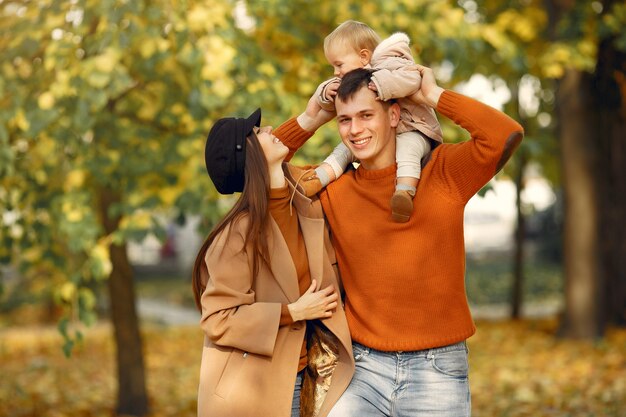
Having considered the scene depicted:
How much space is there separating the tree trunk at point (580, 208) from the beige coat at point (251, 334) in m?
7.96

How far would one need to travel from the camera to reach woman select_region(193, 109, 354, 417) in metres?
3.16

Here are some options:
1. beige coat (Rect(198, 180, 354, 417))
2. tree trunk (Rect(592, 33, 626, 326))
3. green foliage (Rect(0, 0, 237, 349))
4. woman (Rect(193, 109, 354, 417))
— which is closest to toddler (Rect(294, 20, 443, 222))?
woman (Rect(193, 109, 354, 417))

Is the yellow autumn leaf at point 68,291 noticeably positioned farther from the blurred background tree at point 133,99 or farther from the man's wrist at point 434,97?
the man's wrist at point 434,97

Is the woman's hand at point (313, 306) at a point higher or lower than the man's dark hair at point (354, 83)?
lower

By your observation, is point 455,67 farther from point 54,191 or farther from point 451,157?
point 451,157

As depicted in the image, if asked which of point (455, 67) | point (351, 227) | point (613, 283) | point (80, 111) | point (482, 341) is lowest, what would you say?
point (482, 341)

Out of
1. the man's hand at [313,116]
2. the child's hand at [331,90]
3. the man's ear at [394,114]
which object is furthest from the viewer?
the man's hand at [313,116]

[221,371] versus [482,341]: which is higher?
[221,371]

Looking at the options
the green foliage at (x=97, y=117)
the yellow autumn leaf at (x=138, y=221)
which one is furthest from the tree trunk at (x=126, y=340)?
the yellow autumn leaf at (x=138, y=221)

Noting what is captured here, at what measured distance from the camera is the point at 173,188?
20.5ft

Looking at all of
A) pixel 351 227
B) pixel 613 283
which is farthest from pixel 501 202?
pixel 351 227

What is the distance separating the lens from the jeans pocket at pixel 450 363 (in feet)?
10.7

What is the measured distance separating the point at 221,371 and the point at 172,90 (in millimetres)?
3860

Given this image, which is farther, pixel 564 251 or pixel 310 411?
pixel 564 251
